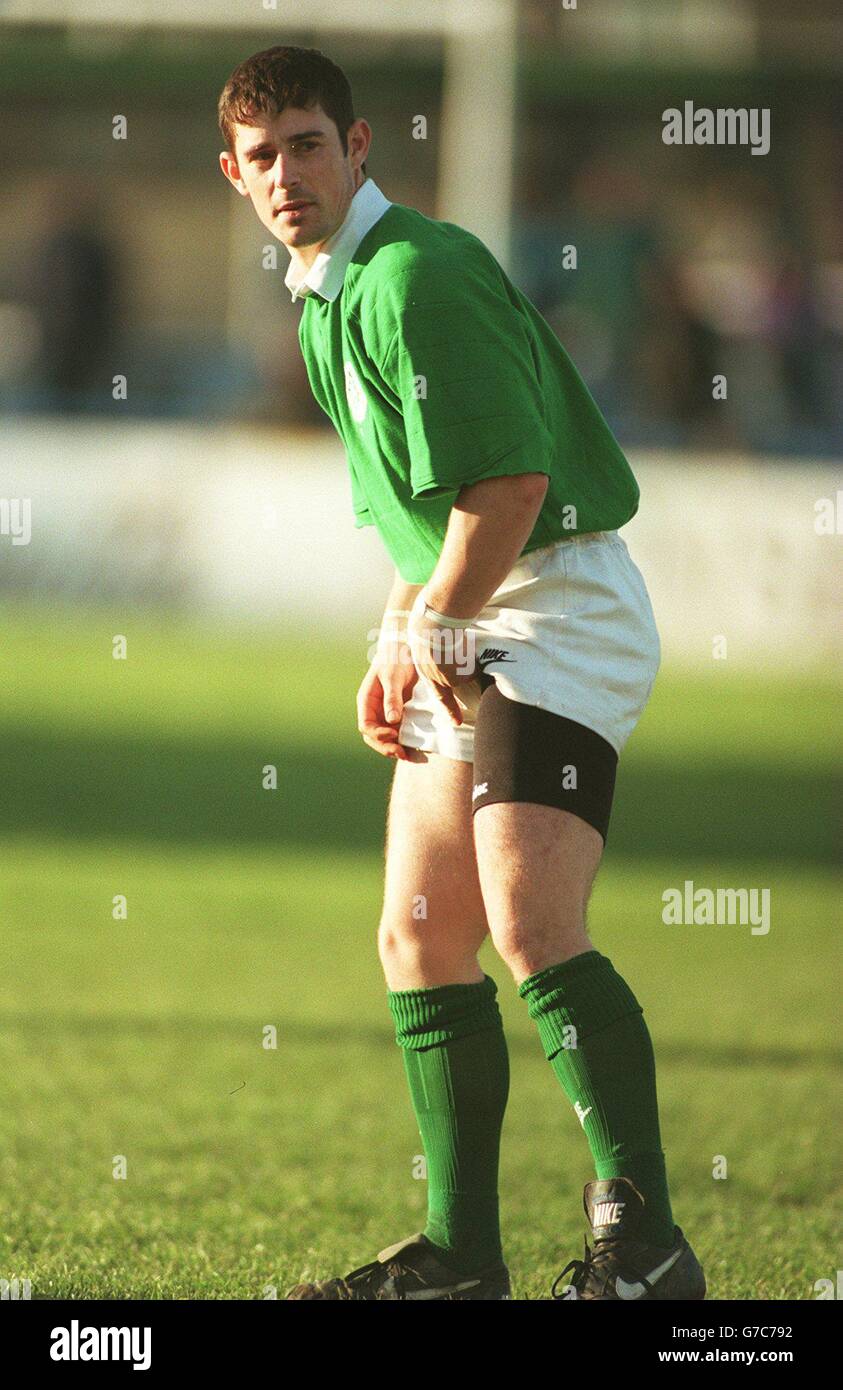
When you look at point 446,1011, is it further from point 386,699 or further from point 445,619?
point 445,619

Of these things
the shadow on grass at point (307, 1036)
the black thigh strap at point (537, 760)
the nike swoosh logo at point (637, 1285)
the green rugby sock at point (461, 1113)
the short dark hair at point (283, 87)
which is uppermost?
the short dark hair at point (283, 87)

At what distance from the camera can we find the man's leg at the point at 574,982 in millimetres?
3340

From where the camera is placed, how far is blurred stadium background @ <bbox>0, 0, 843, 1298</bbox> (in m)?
4.83

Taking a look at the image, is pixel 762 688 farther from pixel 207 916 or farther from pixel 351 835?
pixel 207 916

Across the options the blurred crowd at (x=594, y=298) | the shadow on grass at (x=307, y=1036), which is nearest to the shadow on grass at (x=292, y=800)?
the shadow on grass at (x=307, y=1036)

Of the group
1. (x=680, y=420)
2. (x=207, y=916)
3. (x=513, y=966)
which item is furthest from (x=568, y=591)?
(x=680, y=420)

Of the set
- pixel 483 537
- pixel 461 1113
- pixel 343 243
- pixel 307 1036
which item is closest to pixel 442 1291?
pixel 461 1113

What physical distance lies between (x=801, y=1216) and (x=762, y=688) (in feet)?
34.4

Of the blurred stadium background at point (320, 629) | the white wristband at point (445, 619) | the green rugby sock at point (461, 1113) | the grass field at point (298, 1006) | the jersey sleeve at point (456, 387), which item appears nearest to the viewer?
the jersey sleeve at point (456, 387)

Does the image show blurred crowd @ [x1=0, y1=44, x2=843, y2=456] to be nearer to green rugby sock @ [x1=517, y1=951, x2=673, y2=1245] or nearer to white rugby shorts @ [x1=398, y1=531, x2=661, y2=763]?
white rugby shorts @ [x1=398, y1=531, x2=661, y2=763]

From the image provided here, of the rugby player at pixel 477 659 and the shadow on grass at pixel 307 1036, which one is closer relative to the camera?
the rugby player at pixel 477 659

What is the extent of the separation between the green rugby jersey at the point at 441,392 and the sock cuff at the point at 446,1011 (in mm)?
721

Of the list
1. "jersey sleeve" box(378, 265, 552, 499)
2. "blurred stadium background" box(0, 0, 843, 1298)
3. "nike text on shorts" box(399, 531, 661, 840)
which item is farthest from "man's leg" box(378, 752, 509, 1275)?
"jersey sleeve" box(378, 265, 552, 499)

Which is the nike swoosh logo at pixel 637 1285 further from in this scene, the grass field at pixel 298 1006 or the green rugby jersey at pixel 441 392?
the green rugby jersey at pixel 441 392
